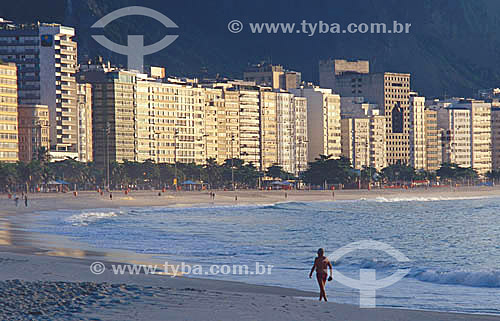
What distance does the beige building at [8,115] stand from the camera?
158 meters

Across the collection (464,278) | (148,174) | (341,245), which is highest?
(148,174)

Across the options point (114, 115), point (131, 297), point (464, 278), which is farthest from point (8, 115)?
point (131, 297)

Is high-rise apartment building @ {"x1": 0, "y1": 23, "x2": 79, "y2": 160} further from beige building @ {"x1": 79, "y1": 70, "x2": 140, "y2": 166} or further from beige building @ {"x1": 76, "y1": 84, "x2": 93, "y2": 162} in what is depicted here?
beige building @ {"x1": 79, "y1": 70, "x2": 140, "y2": 166}

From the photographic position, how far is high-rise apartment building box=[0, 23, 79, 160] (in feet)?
581

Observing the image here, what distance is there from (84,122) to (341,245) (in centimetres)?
13801

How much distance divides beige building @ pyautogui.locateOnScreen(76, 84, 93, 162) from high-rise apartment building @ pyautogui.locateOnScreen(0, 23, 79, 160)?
3.43m

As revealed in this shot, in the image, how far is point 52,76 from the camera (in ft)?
583

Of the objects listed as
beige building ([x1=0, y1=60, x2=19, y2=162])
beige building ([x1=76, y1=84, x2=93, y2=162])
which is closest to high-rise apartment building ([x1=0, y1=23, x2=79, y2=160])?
beige building ([x1=76, y1=84, x2=93, y2=162])

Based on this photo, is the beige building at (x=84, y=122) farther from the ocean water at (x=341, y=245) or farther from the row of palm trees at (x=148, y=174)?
the ocean water at (x=341, y=245)

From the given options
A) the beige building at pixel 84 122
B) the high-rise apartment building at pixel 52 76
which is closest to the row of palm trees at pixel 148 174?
the beige building at pixel 84 122

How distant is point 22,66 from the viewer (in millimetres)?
179250

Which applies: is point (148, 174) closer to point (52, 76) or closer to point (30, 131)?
point (30, 131)

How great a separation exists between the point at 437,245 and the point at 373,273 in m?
17.4

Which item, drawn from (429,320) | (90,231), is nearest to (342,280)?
(429,320)
